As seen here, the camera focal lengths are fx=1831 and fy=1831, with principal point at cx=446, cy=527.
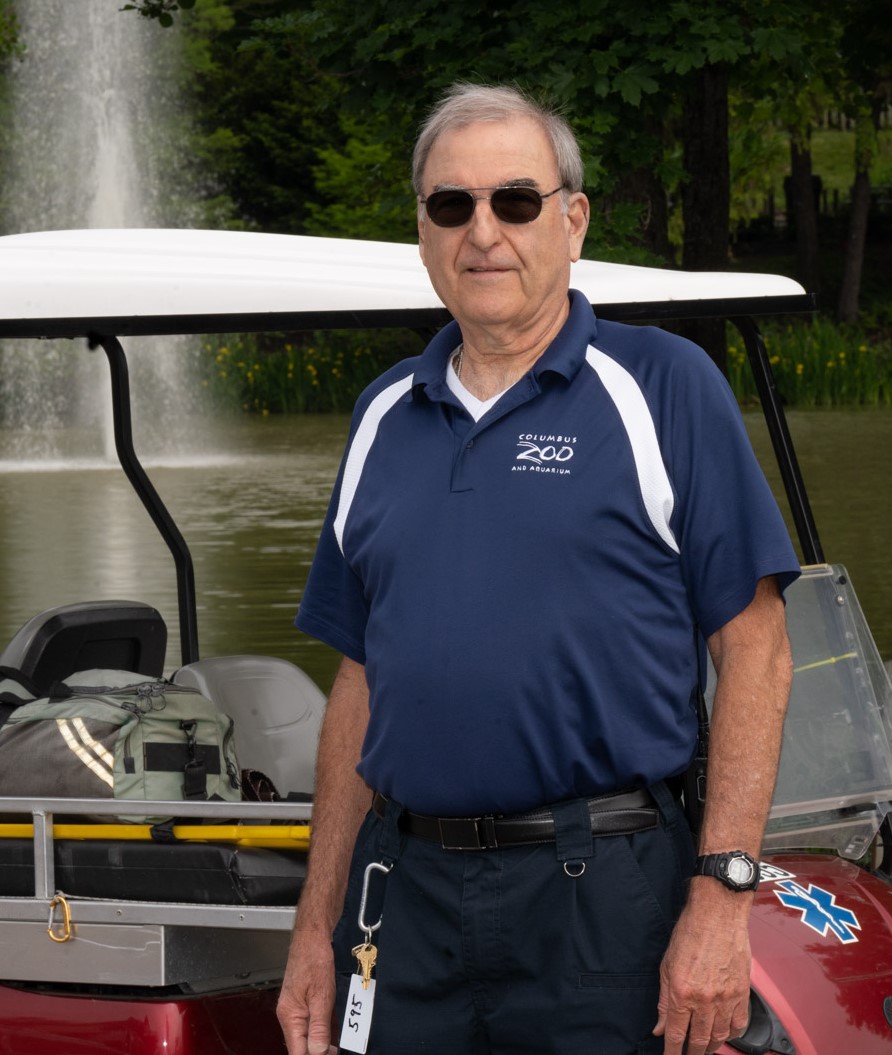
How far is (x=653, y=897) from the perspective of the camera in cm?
216

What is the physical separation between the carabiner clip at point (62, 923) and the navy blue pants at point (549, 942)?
3.08ft

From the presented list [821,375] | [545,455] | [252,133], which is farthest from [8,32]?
[545,455]

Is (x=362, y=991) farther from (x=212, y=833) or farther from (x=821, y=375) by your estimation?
(x=821, y=375)

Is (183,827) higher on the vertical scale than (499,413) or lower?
lower

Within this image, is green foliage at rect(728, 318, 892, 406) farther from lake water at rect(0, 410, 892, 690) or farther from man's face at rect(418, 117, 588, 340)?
man's face at rect(418, 117, 588, 340)

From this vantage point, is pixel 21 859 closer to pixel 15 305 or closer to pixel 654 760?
pixel 15 305

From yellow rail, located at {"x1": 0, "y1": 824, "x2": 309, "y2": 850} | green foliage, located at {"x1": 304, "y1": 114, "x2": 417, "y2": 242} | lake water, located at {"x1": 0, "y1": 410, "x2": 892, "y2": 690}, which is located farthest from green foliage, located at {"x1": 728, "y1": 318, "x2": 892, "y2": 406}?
yellow rail, located at {"x1": 0, "y1": 824, "x2": 309, "y2": 850}

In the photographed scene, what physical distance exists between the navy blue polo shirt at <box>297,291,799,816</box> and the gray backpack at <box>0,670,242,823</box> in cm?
98

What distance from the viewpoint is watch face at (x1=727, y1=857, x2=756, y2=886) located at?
2119mm

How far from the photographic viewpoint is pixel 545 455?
86.4 inches

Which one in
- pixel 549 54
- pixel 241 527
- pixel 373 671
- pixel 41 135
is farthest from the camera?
pixel 41 135

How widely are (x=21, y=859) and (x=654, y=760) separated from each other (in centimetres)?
136

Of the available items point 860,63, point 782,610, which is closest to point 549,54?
point 860,63

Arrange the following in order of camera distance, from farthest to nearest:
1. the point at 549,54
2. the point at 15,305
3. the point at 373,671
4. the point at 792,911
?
the point at 549,54, the point at 15,305, the point at 792,911, the point at 373,671
